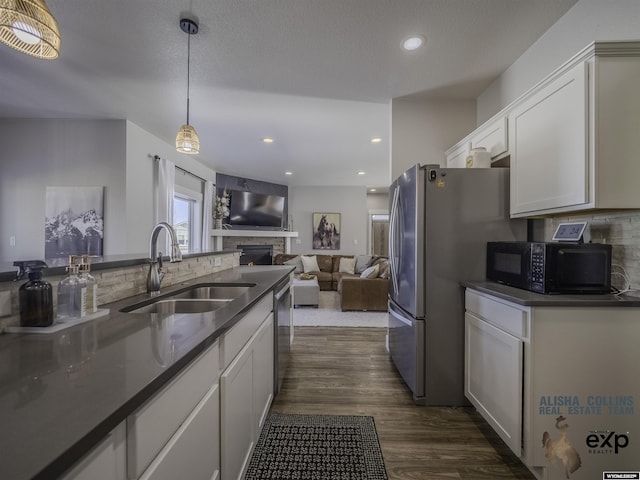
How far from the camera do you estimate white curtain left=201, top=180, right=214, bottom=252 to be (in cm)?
563

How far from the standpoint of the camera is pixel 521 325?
1.41 metres

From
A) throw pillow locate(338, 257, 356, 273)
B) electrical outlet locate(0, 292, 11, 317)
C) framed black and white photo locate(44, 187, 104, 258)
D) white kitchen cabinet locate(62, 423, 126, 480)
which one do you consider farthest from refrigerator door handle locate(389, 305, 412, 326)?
throw pillow locate(338, 257, 356, 273)

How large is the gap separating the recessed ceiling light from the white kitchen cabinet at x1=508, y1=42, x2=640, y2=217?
88cm

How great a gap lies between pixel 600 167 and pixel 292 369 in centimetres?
254

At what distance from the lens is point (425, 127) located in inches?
115

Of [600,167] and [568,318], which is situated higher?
[600,167]

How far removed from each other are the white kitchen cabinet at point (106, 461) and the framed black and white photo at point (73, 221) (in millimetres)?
3792

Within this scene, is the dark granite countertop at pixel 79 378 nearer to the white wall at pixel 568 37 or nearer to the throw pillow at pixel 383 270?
the white wall at pixel 568 37

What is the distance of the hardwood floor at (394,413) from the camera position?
151cm

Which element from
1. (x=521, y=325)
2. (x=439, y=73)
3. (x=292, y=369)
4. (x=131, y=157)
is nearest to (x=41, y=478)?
(x=521, y=325)

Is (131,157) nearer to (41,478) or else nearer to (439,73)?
(439,73)

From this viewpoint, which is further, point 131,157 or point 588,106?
point 131,157

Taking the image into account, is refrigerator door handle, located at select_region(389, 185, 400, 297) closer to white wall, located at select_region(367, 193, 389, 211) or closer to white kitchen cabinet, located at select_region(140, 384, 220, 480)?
A: white kitchen cabinet, located at select_region(140, 384, 220, 480)

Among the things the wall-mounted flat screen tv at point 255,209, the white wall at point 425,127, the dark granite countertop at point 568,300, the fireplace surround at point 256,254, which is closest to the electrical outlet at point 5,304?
the dark granite countertop at point 568,300
